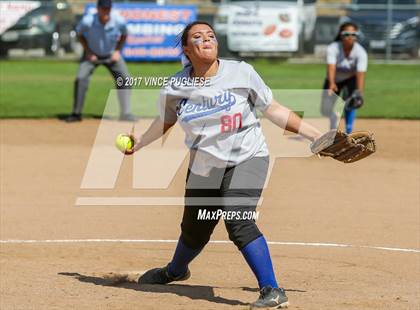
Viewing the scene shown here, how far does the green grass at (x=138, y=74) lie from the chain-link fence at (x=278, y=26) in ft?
2.43

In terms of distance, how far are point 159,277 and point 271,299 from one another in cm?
137

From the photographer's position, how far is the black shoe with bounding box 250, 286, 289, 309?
7.49 m

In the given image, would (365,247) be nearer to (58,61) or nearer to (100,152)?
(100,152)

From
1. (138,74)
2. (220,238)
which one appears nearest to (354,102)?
(220,238)

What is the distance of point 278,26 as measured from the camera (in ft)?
98.3

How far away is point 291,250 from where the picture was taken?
991cm

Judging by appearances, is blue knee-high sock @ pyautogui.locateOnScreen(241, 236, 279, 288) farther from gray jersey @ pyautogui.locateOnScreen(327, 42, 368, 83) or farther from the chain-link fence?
the chain-link fence

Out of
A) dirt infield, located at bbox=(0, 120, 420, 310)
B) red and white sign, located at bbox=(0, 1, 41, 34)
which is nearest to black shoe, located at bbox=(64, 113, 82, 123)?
dirt infield, located at bbox=(0, 120, 420, 310)

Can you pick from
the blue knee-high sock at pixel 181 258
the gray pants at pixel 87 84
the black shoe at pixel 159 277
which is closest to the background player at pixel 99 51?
the gray pants at pixel 87 84

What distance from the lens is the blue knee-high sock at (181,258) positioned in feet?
26.8

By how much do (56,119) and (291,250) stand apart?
10.2 metres

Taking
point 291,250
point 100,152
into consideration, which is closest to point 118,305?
point 291,250

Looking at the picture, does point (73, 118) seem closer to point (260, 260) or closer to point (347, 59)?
point (347, 59)

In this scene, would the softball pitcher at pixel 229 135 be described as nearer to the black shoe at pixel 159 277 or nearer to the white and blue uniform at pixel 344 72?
the black shoe at pixel 159 277
